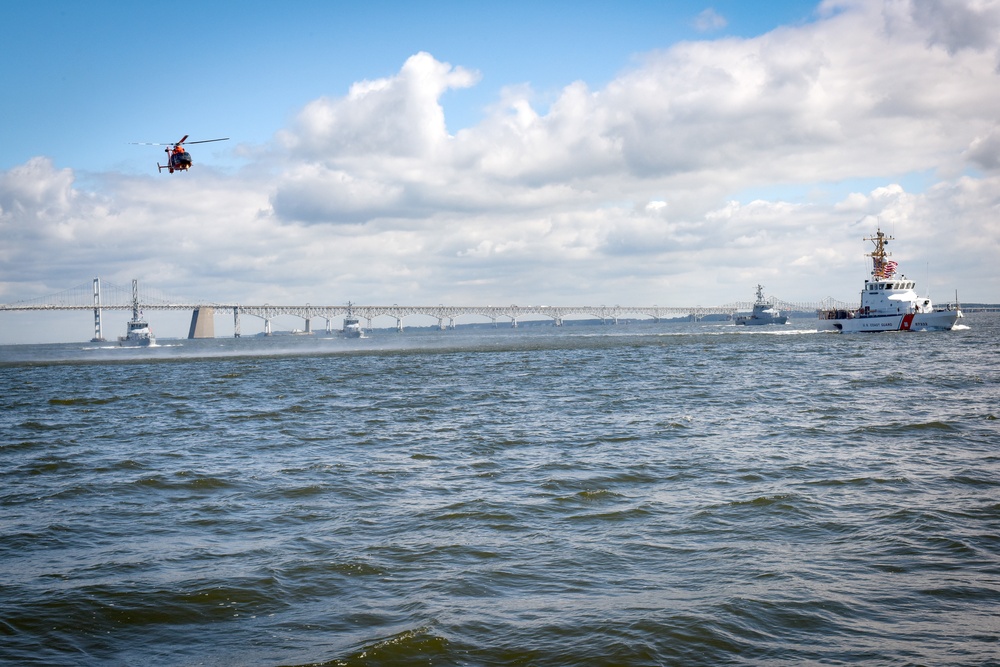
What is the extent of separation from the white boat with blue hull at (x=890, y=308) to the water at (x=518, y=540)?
71.0m

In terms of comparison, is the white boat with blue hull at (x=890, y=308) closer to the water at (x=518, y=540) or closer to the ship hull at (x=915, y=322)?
the ship hull at (x=915, y=322)

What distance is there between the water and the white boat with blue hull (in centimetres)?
7098

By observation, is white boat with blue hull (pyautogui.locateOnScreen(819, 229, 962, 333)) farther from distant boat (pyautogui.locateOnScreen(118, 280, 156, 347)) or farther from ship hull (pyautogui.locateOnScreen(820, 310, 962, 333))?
distant boat (pyautogui.locateOnScreen(118, 280, 156, 347))

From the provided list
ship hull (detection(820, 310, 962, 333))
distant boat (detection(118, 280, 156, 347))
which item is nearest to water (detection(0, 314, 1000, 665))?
ship hull (detection(820, 310, 962, 333))

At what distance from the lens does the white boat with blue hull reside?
86.6 meters

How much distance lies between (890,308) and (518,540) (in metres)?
90.5

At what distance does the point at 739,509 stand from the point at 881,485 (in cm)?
330

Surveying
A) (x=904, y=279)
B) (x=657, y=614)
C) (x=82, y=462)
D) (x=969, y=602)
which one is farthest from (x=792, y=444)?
(x=904, y=279)

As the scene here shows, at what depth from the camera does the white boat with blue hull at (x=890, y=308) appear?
3408 inches

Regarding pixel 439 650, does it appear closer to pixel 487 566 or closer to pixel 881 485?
pixel 487 566

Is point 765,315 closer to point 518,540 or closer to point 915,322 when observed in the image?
point 915,322

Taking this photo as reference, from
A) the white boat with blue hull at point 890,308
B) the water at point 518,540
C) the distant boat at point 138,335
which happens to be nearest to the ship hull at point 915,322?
the white boat with blue hull at point 890,308

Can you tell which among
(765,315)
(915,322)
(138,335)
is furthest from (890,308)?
(138,335)

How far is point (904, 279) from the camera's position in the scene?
8931cm
